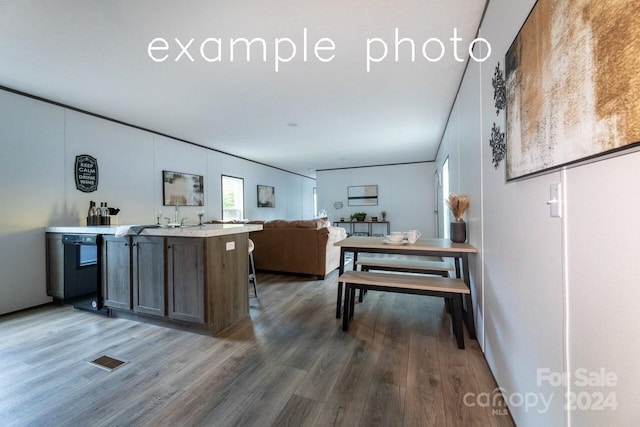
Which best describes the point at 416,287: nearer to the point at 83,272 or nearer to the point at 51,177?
the point at 83,272

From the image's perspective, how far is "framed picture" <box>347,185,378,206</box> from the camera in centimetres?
843

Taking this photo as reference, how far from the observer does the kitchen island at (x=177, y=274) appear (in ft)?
7.73

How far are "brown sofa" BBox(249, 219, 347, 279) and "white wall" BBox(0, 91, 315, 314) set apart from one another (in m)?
1.93

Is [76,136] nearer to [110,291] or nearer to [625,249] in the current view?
[110,291]

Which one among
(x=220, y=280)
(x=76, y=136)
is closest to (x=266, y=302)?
(x=220, y=280)

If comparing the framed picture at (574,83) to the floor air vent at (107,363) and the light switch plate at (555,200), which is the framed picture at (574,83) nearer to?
the light switch plate at (555,200)

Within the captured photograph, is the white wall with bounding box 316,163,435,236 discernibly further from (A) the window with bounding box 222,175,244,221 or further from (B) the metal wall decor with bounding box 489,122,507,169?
(B) the metal wall decor with bounding box 489,122,507,169

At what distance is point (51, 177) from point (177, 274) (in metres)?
2.42

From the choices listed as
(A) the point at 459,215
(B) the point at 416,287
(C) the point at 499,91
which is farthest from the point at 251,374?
(C) the point at 499,91

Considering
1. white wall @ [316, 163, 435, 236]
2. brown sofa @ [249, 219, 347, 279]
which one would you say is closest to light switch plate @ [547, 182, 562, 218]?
brown sofa @ [249, 219, 347, 279]

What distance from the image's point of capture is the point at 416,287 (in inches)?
87.0

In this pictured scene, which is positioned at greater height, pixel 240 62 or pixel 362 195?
pixel 240 62

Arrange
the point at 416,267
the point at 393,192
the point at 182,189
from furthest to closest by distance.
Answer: the point at 393,192, the point at 182,189, the point at 416,267

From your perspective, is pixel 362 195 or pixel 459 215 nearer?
pixel 459 215
